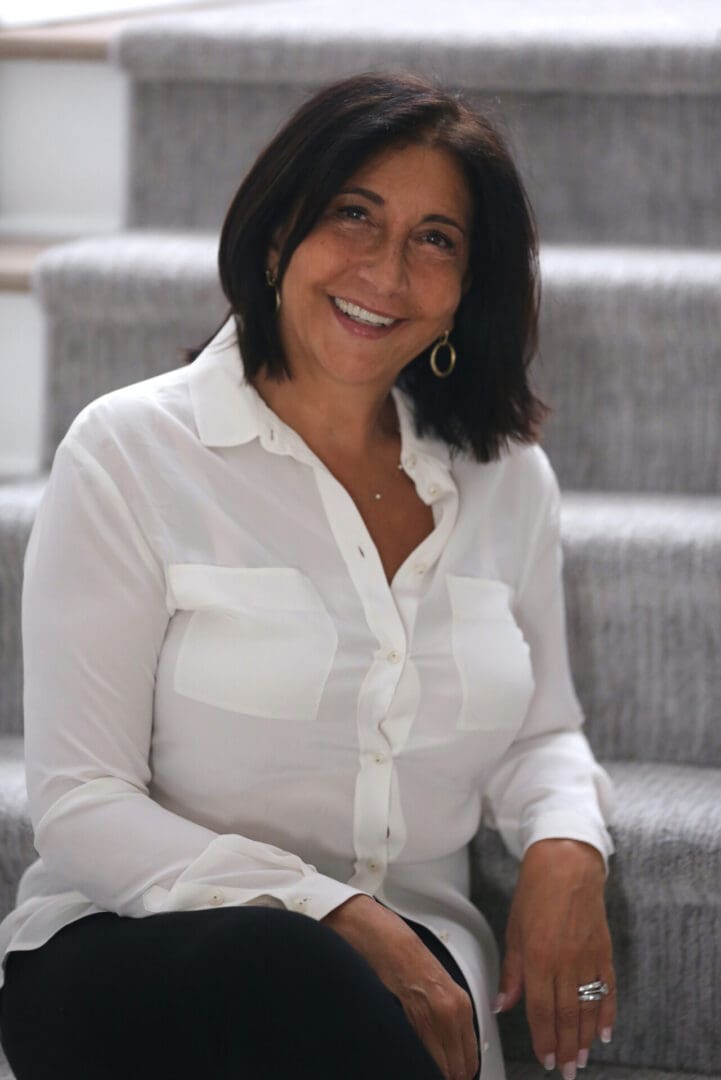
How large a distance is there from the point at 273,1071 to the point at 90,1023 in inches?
6.0

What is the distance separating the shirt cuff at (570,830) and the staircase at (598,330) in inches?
1.7

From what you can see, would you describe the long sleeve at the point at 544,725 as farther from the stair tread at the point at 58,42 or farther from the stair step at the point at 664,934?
the stair tread at the point at 58,42

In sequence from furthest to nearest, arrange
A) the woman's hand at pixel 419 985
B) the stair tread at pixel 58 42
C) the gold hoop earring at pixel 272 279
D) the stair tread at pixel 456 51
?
the stair tread at pixel 58 42
the stair tread at pixel 456 51
the gold hoop earring at pixel 272 279
the woman's hand at pixel 419 985

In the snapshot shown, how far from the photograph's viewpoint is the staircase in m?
1.39

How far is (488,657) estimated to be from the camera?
1358 millimetres

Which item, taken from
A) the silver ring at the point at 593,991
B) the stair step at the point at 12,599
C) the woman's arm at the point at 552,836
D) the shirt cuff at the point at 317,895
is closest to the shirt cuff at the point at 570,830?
the woman's arm at the point at 552,836

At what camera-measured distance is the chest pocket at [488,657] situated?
134 cm

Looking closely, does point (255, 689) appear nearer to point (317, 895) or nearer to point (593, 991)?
point (317, 895)

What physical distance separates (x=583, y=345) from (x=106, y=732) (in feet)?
2.43

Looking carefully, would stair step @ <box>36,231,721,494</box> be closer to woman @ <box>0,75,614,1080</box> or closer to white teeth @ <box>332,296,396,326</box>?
woman @ <box>0,75,614,1080</box>

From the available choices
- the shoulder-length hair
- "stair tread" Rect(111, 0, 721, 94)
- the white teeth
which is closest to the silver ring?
the shoulder-length hair

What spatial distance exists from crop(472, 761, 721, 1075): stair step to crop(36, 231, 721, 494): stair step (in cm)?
43

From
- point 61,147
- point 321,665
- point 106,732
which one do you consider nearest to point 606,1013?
point 321,665

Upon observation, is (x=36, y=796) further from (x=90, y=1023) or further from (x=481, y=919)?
(x=481, y=919)
